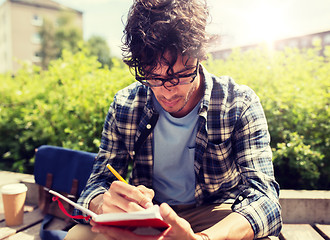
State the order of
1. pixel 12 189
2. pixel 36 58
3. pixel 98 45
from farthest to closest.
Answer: pixel 36 58, pixel 98 45, pixel 12 189

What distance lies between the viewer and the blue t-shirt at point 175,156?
1.81 metres

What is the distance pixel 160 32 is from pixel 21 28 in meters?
51.2

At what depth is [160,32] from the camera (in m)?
1.50

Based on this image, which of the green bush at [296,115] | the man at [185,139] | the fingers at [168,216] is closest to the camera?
the fingers at [168,216]

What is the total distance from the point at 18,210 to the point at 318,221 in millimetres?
2397

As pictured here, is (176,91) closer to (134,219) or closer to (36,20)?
(134,219)

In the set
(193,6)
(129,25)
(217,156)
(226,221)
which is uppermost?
(193,6)

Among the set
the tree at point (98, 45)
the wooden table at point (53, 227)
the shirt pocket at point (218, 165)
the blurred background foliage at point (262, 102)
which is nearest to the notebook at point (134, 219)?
the shirt pocket at point (218, 165)

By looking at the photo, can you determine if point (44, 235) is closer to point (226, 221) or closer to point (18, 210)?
point (18, 210)

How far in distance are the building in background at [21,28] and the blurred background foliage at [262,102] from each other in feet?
145

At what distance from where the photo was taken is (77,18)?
5206 cm

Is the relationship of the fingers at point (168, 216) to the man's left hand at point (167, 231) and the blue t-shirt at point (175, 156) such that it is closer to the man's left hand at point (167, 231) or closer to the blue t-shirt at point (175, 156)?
the man's left hand at point (167, 231)

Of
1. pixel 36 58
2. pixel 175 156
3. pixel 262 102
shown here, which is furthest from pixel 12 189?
pixel 36 58

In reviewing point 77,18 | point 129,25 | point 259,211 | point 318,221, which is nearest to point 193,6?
point 129,25
